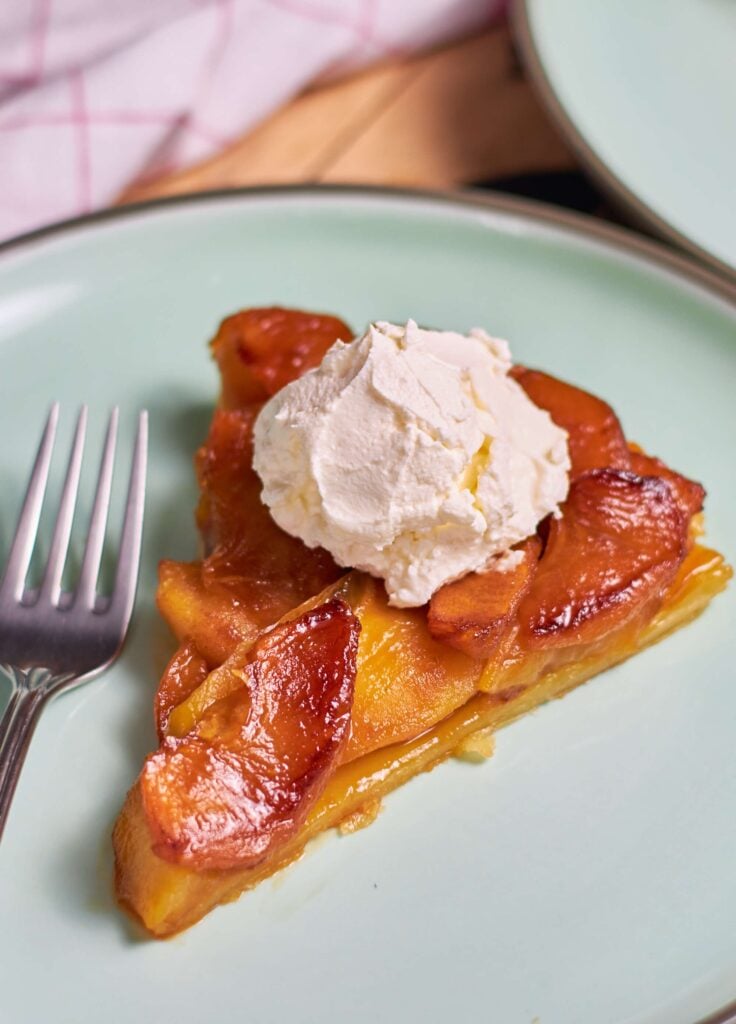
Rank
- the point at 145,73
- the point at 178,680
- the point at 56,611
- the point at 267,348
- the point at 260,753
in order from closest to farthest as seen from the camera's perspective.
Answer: the point at 260,753 → the point at 178,680 → the point at 56,611 → the point at 267,348 → the point at 145,73

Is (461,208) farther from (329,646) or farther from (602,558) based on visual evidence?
(329,646)

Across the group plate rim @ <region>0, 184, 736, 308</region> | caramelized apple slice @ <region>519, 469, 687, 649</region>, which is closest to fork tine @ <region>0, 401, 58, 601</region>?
plate rim @ <region>0, 184, 736, 308</region>

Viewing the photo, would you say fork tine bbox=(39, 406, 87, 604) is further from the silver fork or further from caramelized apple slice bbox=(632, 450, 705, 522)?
caramelized apple slice bbox=(632, 450, 705, 522)

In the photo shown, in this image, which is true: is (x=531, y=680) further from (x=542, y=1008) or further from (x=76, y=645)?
(x=76, y=645)

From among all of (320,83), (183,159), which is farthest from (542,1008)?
(320,83)

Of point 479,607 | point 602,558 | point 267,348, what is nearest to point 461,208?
point 267,348

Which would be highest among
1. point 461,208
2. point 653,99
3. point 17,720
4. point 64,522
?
point 653,99

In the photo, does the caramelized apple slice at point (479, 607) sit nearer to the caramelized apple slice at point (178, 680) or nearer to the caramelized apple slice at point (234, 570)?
the caramelized apple slice at point (234, 570)
